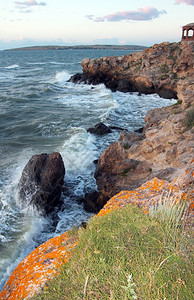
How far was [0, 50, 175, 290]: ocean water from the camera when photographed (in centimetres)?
819

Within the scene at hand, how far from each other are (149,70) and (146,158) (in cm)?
2508

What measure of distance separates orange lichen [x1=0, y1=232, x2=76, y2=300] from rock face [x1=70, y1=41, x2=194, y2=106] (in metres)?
26.8

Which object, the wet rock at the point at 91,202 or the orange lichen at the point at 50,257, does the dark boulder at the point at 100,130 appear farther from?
the orange lichen at the point at 50,257

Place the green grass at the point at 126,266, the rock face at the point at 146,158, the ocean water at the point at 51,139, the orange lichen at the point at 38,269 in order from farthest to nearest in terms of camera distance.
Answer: the rock face at the point at 146,158, the ocean water at the point at 51,139, the orange lichen at the point at 38,269, the green grass at the point at 126,266

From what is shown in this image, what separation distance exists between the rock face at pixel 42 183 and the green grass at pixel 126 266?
20.2 feet

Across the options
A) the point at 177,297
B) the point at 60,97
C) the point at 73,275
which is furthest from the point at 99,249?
the point at 60,97

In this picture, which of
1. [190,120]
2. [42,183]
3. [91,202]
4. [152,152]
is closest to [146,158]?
[152,152]

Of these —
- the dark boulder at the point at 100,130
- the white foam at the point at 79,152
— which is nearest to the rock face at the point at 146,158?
the white foam at the point at 79,152

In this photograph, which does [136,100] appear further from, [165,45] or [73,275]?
[73,275]

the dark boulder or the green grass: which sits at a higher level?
the green grass

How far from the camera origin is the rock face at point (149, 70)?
29.2 metres

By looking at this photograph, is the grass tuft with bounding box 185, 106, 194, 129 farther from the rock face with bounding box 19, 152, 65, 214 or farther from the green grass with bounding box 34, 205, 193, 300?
the green grass with bounding box 34, 205, 193, 300

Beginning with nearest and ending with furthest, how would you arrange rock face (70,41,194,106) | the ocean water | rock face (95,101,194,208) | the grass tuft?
1. the ocean water
2. rock face (95,101,194,208)
3. the grass tuft
4. rock face (70,41,194,106)

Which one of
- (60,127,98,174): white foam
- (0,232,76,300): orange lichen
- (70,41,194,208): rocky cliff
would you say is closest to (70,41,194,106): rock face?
(70,41,194,208): rocky cliff
